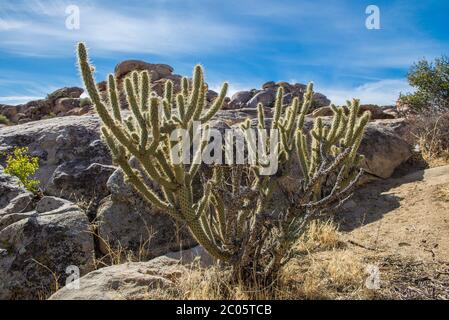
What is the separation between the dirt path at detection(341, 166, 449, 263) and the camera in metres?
4.67

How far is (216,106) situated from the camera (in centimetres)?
367

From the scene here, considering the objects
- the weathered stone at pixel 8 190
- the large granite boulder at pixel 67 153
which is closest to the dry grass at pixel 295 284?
the large granite boulder at pixel 67 153

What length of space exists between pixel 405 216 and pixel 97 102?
15.1 feet

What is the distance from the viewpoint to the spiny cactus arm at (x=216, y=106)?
3.58 metres

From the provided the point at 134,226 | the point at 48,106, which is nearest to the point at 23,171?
the point at 134,226

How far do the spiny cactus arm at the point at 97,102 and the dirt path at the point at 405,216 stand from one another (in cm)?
311

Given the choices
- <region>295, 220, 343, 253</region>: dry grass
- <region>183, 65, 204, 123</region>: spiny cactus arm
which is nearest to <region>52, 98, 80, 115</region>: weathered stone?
<region>295, 220, 343, 253</region>: dry grass

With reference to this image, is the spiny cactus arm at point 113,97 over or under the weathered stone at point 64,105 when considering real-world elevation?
under

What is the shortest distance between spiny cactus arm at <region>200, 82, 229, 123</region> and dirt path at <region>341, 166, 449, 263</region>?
2.44m

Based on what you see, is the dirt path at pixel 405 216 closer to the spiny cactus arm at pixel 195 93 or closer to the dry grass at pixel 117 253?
the dry grass at pixel 117 253

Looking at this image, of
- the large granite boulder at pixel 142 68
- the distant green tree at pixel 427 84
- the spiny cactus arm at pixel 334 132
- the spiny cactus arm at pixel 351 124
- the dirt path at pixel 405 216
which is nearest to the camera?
the spiny cactus arm at pixel 351 124

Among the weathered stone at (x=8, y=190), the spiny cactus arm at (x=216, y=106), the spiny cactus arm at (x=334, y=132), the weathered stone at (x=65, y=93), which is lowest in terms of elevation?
the weathered stone at (x=8, y=190)
